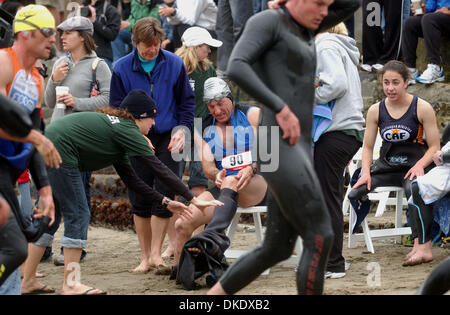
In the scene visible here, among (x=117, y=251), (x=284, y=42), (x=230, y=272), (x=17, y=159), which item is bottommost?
(x=117, y=251)

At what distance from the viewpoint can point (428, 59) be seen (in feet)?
30.0

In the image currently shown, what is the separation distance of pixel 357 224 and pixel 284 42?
3.59 meters

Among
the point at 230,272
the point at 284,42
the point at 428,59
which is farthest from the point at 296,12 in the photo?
the point at 428,59

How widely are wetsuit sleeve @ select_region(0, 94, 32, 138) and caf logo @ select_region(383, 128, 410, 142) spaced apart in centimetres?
395

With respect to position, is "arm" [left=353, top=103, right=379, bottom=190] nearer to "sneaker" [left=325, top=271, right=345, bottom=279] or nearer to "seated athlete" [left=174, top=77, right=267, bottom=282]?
"seated athlete" [left=174, top=77, right=267, bottom=282]

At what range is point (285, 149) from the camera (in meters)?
4.16

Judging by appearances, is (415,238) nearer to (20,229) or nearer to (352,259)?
(352,259)

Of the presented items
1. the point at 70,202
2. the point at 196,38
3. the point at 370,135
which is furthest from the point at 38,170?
the point at 370,135

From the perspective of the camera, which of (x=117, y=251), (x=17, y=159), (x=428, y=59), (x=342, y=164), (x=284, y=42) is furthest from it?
(x=428, y=59)

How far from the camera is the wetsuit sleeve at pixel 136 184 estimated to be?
19.3 ft

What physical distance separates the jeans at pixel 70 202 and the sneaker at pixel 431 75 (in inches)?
194

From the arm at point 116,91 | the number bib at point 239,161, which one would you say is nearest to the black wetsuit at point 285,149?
the number bib at point 239,161

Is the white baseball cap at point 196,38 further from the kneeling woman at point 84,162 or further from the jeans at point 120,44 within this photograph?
the jeans at point 120,44

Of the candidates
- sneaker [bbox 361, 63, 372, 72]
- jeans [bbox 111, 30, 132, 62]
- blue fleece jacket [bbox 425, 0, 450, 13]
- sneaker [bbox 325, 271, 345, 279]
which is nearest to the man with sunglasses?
sneaker [bbox 325, 271, 345, 279]
